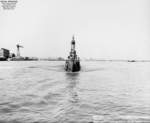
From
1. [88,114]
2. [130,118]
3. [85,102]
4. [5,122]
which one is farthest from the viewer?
[85,102]

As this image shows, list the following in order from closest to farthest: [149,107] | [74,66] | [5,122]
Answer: [5,122], [149,107], [74,66]

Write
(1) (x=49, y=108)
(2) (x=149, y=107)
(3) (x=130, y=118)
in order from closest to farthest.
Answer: (3) (x=130, y=118) → (1) (x=49, y=108) → (2) (x=149, y=107)

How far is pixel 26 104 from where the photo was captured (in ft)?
57.0

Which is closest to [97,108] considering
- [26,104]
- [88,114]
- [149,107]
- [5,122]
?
[88,114]

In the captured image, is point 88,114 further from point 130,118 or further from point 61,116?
point 130,118

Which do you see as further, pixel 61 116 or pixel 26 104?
pixel 26 104

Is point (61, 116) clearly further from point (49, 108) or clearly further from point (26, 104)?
point (26, 104)

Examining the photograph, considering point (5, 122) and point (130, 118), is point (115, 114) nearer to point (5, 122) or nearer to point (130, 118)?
point (130, 118)

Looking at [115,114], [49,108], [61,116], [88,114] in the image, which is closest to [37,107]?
[49,108]

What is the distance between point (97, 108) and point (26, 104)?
656 centimetres

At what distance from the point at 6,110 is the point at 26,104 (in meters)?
2.51

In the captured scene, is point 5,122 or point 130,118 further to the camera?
point 130,118

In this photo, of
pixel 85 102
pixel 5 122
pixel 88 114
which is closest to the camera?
pixel 5 122

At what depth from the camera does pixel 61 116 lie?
13.6 meters
